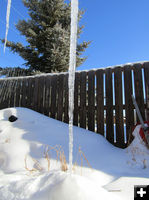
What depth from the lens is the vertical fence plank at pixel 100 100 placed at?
3.32 metres

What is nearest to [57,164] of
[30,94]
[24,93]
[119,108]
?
[119,108]

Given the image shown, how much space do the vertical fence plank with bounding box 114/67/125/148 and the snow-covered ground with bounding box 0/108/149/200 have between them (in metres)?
0.33

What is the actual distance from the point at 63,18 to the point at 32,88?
19.3 feet

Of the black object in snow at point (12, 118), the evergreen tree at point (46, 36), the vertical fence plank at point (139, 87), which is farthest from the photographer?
the evergreen tree at point (46, 36)

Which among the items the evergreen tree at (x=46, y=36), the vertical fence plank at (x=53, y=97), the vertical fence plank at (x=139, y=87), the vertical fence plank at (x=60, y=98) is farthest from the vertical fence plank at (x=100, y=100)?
the evergreen tree at (x=46, y=36)

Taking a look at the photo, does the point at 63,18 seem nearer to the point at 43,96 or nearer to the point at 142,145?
the point at 43,96

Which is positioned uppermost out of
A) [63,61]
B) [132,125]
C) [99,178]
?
[63,61]

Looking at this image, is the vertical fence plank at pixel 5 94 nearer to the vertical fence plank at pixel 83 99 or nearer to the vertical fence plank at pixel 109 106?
the vertical fence plank at pixel 83 99

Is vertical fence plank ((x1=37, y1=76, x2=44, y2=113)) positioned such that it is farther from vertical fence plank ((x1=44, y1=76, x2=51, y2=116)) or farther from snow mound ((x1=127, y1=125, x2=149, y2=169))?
snow mound ((x1=127, y1=125, x2=149, y2=169))

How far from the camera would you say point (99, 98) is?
3.45 metres

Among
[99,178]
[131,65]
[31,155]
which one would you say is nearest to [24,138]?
[31,155]

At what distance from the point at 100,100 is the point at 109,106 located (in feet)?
0.82

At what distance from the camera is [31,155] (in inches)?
83.7

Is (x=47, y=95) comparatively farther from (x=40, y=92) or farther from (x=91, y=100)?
(x=91, y=100)
